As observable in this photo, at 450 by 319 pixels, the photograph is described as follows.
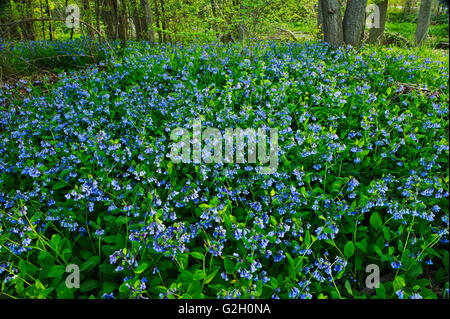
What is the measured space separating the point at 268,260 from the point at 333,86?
2.14 meters

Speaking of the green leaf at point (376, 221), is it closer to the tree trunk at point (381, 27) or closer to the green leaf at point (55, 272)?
the green leaf at point (55, 272)

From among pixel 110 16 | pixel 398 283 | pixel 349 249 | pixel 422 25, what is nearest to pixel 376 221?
pixel 349 249

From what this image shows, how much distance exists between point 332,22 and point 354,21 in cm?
37

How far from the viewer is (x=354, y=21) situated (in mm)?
4832

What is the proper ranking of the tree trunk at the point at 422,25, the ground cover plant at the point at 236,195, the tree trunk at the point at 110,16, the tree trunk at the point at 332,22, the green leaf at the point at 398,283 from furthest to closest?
1. the tree trunk at the point at 110,16
2. the tree trunk at the point at 422,25
3. the tree trunk at the point at 332,22
4. the ground cover plant at the point at 236,195
5. the green leaf at the point at 398,283

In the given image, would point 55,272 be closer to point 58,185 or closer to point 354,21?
point 58,185

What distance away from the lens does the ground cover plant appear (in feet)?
5.47

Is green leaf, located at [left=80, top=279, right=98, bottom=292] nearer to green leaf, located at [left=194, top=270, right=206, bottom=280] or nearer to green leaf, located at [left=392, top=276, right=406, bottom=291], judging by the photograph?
green leaf, located at [left=194, top=270, right=206, bottom=280]

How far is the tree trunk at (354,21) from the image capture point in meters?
4.75

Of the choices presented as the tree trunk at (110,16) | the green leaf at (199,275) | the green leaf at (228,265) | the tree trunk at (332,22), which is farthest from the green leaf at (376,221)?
the tree trunk at (110,16)

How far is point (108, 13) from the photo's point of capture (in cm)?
867

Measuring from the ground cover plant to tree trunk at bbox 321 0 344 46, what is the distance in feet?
4.31

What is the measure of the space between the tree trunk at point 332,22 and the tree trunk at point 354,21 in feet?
0.40

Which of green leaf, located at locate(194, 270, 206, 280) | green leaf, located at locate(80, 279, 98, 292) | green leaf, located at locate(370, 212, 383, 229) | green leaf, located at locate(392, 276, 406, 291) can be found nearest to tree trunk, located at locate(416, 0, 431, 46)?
green leaf, located at locate(370, 212, 383, 229)
